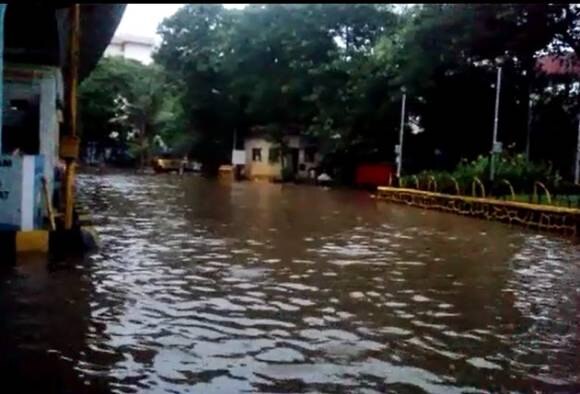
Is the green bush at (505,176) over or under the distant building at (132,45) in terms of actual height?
under

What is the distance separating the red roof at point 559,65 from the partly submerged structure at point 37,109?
74.4 ft

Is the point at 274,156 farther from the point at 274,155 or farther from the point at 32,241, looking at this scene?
the point at 32,241

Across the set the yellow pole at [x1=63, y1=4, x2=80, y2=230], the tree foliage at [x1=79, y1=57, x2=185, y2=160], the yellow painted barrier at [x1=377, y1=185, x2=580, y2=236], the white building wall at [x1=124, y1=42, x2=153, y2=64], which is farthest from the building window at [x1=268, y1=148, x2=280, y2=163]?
the white building wall at [x1=124, y1=42, x2=153, y2=64]

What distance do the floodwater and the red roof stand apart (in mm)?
19794

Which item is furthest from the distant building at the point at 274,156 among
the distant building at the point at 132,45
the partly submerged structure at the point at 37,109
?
the distant building at the point at 132,45

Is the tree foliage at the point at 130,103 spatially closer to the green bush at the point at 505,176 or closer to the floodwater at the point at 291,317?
the green bush at the point at 505,176

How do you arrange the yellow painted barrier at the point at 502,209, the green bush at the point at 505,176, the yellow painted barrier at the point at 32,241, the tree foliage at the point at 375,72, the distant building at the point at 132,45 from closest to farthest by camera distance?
the yellow painted barrier at the point at 32,241, the yellow painted barrier at the point at 502,209, the green bush at the point at 505,176, the tree foliage at the point at 375,72, the distant building at the point at 132,45

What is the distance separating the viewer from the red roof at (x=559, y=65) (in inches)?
1296

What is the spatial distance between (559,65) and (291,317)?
98.6ft

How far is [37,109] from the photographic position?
15.5 meters

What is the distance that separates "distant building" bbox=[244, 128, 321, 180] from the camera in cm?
5275

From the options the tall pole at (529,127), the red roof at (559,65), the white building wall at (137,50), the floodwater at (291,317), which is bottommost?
the floodwater at (291,317)

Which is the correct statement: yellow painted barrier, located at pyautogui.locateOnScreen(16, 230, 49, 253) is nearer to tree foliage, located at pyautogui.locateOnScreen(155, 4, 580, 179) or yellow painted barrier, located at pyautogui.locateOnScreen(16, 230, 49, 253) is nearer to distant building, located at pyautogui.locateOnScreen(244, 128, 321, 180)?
tree foliage, located at pyautogui.locateOnScreen(155, 4, 580, 179)

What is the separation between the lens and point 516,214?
21.4 metres
